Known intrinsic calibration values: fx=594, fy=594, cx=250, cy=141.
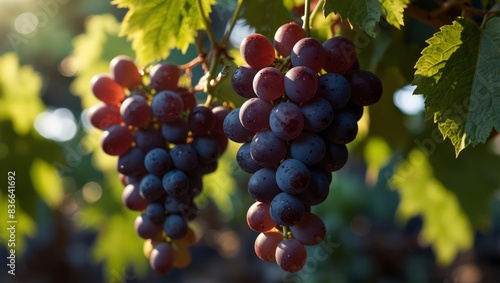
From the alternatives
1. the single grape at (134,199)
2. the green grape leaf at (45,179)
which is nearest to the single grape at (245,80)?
the single grape at (134,199)

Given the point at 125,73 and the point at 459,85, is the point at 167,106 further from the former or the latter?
the point at 459,85

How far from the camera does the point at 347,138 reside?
20.5 inches

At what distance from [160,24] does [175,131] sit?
13cm

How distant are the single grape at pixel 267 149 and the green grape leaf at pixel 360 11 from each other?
12 cm

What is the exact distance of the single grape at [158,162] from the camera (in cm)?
65

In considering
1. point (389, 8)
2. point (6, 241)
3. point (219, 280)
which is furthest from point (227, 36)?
point (219, 280)

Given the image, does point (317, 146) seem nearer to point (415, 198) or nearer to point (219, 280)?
point (415, 198)

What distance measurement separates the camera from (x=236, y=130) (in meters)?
0.54

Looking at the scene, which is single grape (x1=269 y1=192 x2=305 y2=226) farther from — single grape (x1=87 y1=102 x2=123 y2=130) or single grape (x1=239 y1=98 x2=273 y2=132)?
single grape (x1=87 y1=102 x2=123 y2=130)

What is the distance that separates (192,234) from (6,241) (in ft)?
2.58

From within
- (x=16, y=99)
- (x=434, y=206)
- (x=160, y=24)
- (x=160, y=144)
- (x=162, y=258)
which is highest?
(x=160, y=24)

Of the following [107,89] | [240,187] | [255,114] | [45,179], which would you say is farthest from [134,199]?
[240,187]

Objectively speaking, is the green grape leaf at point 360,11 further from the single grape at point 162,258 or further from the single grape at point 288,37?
the single grape at point 162,258

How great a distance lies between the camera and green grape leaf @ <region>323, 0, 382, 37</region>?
0.50 meters
